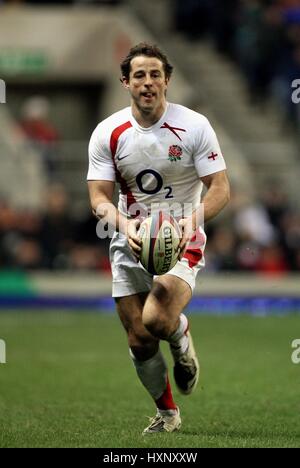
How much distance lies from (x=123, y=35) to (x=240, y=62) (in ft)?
8.84

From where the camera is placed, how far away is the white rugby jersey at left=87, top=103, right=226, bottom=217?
877 centimetres

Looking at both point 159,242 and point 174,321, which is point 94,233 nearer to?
point 174,321

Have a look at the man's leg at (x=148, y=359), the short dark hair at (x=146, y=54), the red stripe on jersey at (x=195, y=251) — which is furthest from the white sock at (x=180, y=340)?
the short dark hair at (x=146, y=54)

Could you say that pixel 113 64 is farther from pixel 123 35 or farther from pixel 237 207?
pixel 237 207

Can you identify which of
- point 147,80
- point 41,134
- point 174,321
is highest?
point 41,134

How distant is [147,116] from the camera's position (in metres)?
8.81

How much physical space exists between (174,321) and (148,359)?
48 cm

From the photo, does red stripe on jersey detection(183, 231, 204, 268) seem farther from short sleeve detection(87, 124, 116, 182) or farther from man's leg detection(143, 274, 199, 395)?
short sleeve detection(87, 124, 116, 182)

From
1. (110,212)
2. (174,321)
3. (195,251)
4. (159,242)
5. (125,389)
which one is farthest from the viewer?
(125,389)

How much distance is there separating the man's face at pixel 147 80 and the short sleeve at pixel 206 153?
39 cm

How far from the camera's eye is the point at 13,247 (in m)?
20.5

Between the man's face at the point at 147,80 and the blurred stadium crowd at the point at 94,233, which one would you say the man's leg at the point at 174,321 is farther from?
the blurred stadium crowd at the point at 94,233

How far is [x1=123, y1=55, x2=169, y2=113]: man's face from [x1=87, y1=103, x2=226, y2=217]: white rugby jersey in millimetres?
218

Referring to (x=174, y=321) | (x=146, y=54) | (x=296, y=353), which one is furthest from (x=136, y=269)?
(x=296, y=353)
